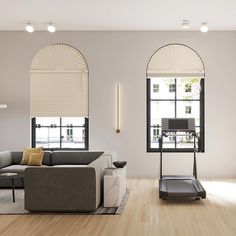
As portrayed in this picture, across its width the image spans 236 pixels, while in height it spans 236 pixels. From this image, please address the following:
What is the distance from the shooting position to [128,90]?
9.91 m

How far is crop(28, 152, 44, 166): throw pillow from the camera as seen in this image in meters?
8.59

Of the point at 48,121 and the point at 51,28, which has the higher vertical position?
the point at 51,28

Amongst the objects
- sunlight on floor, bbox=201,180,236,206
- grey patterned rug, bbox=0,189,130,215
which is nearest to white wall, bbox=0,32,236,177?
sunlight on floor, bbox=201,180,236,206

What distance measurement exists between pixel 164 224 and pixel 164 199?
1717 millimetres

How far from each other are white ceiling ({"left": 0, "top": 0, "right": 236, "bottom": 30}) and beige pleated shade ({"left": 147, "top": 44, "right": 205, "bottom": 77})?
512mm

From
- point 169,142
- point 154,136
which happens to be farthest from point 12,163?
point 169,142

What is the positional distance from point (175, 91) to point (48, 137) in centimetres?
312

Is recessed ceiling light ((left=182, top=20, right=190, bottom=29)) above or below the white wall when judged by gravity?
above

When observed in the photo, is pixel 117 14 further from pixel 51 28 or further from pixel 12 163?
pixel 12 163

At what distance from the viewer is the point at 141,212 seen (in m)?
6.32

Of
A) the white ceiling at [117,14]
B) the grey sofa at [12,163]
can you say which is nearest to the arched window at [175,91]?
the white ceiling at [117,14]

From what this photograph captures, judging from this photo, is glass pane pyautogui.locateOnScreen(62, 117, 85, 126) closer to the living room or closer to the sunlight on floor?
the living room

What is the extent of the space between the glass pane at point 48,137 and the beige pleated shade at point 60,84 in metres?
0.41

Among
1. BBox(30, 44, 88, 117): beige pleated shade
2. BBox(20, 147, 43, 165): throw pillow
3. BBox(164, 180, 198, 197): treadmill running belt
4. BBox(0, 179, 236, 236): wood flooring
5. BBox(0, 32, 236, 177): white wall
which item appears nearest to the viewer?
BBox(0, 179, 236, 236): wood flooring
